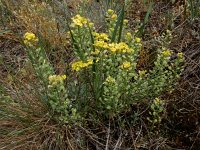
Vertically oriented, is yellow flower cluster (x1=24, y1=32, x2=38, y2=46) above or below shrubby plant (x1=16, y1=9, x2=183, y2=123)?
above

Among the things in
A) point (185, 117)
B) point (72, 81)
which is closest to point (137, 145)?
point (185, 117)

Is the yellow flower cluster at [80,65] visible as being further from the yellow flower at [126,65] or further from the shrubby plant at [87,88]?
the yellow flower at [126,65]

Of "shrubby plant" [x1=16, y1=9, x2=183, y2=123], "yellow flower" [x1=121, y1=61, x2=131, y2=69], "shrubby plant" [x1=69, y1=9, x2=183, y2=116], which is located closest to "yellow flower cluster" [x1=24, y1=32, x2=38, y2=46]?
"shrubby plant" [x1=16, y1=9, x2=183, y2=123]

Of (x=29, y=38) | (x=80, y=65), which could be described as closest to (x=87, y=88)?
(x=80, y=65)

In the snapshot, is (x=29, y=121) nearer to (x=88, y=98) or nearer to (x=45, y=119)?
(x=45, y=119)

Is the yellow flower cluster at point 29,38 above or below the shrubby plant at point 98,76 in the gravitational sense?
above

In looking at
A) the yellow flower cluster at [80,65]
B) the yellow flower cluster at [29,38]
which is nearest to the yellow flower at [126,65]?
the yellow flower cluster at [80,65]

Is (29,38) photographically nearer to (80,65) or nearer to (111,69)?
(80,65)

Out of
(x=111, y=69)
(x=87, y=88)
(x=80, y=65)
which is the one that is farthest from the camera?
(x=87, y=88)

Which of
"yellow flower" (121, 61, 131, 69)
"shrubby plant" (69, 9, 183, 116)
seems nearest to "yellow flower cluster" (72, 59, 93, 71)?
"shrubby plant" (69, 9, 183, 116)

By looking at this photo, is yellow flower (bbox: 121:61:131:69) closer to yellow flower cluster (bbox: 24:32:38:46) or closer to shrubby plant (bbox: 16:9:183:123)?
shrubby plant (bbox: 16:9:183:123)

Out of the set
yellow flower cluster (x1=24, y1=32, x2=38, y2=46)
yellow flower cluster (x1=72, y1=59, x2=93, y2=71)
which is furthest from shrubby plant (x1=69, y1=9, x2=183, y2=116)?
yellow flower cluster (x1=24, y1=32, x2=38, y2=46)

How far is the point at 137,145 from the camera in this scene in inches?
81.2

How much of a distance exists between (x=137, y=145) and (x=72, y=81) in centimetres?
56
